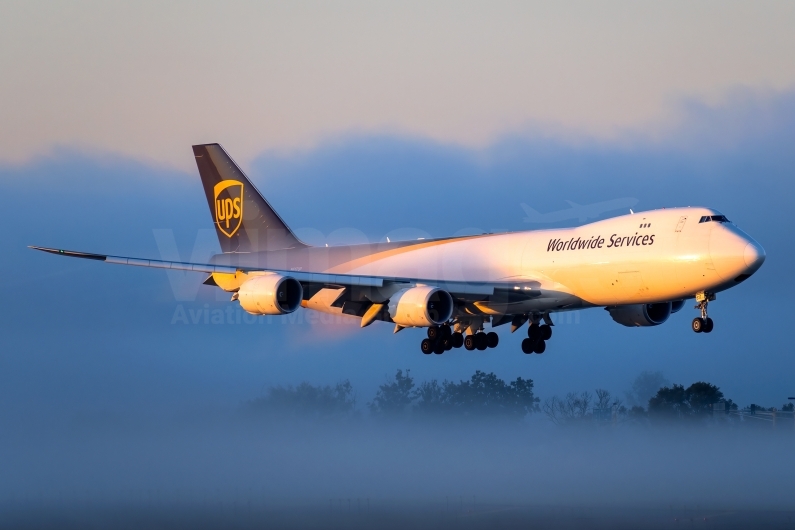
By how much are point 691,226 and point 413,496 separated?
2030 cm

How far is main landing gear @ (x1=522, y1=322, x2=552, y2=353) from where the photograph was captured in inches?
2099

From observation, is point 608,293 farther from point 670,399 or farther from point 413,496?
point 670,399

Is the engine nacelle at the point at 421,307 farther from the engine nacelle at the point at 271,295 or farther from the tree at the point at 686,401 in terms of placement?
the tree at the point at 686,401

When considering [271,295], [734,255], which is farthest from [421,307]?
[734,255]

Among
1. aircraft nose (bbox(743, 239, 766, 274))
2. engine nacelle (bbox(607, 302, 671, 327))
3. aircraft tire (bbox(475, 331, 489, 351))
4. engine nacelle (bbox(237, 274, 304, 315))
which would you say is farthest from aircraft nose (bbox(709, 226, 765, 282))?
engine nacelle (bbox(237, 274, 304, 315))

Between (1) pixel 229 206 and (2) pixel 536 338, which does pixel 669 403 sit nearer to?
(2) pixel 536 338

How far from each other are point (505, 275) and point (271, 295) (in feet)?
34.2

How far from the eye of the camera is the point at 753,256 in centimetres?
4222

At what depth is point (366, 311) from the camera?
170 feet

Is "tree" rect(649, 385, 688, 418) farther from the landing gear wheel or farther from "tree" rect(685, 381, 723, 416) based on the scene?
the landing gear wheel

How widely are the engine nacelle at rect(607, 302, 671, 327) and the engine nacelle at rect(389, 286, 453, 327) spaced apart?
8.47 meters

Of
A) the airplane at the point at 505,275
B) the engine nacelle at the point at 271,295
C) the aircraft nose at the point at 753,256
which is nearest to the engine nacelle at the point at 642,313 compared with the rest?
the airplane at the point at 505,275

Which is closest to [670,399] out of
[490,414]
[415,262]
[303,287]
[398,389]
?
[490,414]

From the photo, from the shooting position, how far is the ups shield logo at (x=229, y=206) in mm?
60562
